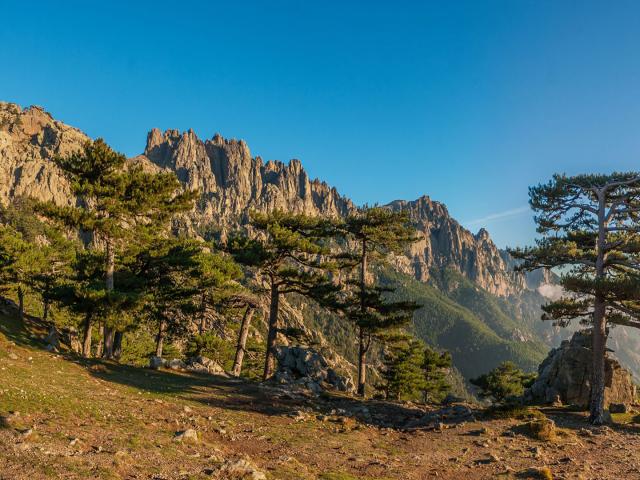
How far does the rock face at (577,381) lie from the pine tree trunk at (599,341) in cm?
915

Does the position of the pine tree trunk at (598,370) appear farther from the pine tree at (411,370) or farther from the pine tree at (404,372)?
the pine tree at (404,372)

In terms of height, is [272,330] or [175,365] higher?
[272,330]

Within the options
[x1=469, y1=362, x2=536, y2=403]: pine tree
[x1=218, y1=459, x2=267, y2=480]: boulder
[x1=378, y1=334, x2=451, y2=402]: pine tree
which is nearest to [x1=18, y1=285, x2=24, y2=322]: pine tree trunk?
[x1=218, y1=459, x2=267, y2=480]: boulder

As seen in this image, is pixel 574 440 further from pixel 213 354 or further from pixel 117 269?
pixel 213 354

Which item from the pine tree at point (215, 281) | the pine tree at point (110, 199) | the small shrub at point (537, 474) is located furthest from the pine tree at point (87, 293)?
the small shrub at point (537, 474)

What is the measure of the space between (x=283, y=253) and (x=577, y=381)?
2392cm

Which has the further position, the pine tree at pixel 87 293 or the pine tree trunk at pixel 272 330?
the pine tree trunk at pixel 272 330

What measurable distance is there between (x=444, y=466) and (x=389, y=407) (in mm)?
12394

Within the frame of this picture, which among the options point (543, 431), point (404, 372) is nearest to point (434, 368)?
point (404, 372)

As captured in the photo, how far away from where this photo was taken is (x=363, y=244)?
34250mm

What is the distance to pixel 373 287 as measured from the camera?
3262cm

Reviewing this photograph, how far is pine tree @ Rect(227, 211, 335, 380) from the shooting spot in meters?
28.8

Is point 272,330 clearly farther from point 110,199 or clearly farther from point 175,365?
point 110,199

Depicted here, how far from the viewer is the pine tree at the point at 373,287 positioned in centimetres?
3200
